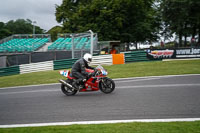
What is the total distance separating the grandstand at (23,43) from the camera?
25.9 metres

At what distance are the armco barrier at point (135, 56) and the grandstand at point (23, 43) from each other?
1323 centimetres

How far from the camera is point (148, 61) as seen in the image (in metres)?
19.5

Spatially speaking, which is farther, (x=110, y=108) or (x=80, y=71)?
(x=80, y=71)

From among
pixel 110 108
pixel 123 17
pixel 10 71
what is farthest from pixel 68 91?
pixel 123 17

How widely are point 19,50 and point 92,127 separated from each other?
2426 centimetres

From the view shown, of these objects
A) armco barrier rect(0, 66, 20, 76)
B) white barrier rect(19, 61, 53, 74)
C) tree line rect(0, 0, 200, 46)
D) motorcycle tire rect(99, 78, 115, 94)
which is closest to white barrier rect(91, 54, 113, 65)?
white barrier rect(19, 61, 53, 74)

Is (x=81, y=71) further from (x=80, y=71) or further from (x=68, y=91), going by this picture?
(x=68, y=91)

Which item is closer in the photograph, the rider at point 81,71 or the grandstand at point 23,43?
the rider at point 81,71

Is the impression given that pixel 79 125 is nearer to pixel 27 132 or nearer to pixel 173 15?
pixel 27 132

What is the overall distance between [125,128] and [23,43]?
27234mm

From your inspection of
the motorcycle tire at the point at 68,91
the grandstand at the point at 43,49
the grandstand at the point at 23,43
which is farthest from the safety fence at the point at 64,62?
the motorcycle tire at the point at 68,91

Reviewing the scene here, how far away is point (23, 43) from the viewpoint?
28.2 meters

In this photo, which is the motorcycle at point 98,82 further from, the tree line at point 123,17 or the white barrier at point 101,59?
the tree line at point 123,17

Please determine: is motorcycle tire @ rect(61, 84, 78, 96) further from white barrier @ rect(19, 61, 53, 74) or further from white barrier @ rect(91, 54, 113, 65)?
white barrier @ rect(19, 61, 53, 74)
